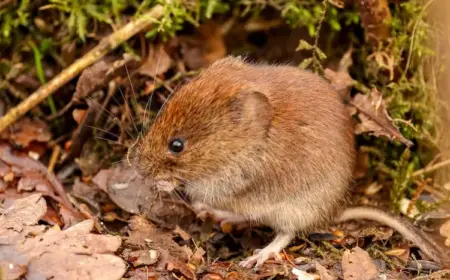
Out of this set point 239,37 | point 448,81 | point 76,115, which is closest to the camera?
point 448,81

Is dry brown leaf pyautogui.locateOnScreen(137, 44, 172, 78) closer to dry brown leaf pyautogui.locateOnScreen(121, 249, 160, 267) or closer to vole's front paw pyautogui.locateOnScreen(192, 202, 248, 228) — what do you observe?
vole's front paw pyautogui.locateOnScreen(192, 202, 248, 228)

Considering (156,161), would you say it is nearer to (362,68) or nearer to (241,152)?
(241,152)

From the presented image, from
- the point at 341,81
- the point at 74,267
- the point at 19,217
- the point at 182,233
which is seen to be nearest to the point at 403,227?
the point at 341,81

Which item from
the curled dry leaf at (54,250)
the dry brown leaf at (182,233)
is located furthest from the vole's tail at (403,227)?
the curled dry leaf at (54,250)

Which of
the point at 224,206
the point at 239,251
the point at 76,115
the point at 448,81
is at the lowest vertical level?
the point at 239,251

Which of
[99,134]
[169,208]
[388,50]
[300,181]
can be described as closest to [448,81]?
[300,181]

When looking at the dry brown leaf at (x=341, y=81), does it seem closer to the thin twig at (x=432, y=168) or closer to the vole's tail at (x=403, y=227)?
the thin twig at (x=432, y=168)

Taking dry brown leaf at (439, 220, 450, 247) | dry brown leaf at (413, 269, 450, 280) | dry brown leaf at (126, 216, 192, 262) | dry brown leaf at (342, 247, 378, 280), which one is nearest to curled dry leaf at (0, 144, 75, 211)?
dry brown leaf at (126, 216, 192, 262)

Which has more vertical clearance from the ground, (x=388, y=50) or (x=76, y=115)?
(x=388, y=50)
